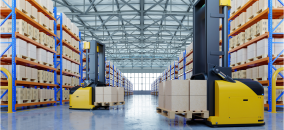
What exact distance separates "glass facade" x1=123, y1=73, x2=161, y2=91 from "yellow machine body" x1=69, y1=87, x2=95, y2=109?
37626 millimetres

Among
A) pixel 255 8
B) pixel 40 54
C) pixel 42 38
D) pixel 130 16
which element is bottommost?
pixel 40 54

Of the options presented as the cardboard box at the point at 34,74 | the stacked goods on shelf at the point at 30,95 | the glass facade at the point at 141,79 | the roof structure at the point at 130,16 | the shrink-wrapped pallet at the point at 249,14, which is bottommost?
the glass facade at the point at 141,79

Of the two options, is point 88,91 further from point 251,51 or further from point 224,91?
point 251,51

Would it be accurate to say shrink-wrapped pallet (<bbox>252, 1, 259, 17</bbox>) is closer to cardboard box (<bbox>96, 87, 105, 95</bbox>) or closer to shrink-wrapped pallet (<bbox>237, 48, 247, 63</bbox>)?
shrink-wrapped pallet (<bbox>237, 48, 247, 63</bbox>)

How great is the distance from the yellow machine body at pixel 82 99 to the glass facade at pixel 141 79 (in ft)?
123

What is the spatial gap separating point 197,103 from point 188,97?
20cm

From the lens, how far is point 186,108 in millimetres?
4027

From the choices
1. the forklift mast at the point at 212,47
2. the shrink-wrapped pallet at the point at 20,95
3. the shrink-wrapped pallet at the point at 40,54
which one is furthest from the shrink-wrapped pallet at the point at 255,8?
the shrink-wrapped pallet at the point at 20,95

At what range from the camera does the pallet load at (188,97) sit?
3.99 m

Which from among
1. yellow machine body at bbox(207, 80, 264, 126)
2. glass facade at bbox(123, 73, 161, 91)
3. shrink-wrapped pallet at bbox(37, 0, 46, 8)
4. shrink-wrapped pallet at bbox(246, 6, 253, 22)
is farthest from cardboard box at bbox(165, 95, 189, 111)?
glass facade at bbox(123, 73, 161, 91)

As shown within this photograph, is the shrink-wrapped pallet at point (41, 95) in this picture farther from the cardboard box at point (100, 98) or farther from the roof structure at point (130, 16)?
the roof structure at point (130, 16)

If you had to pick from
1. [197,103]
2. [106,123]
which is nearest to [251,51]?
[197,103]

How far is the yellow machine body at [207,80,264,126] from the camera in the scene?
3.92 meters

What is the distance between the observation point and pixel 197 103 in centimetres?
405
